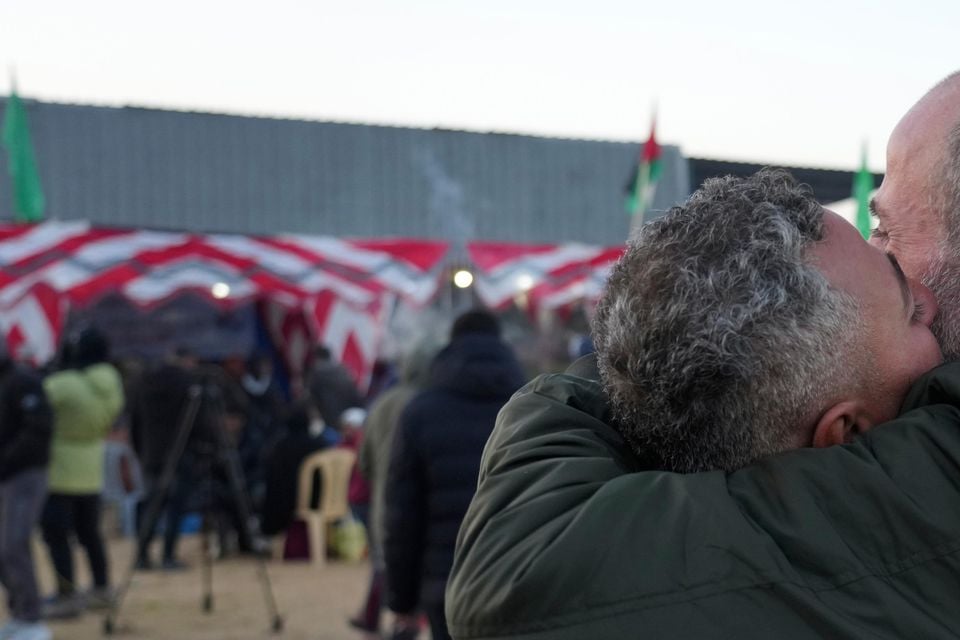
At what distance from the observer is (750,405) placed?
101 cm

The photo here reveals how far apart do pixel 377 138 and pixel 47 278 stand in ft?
31.2

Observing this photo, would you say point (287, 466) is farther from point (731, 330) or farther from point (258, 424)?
point (731, 330)

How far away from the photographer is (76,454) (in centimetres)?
774

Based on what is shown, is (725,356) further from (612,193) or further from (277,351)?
(612,193)

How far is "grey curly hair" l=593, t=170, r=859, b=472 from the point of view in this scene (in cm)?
99

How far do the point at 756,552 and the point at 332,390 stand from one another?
35.3ft

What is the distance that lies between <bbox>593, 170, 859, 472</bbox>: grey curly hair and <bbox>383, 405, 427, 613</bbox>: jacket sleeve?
3210 millimetres

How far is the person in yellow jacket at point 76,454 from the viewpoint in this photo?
7.69m

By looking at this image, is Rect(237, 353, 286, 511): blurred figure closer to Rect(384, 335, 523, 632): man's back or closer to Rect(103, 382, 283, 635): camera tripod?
Rect(103, 382, 283, 635): camera tripod

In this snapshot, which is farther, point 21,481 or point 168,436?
point 168,436

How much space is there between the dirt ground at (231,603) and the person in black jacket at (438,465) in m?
2.45

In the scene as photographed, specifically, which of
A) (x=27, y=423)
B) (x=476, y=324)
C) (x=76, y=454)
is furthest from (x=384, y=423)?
(x=76, y=454)

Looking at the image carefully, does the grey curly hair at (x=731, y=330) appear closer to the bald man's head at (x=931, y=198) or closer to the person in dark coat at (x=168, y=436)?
the bald man's head at (x=931, y=198)

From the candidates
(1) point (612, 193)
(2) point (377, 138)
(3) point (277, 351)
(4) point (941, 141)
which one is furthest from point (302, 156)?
(4) point (941, 141)
